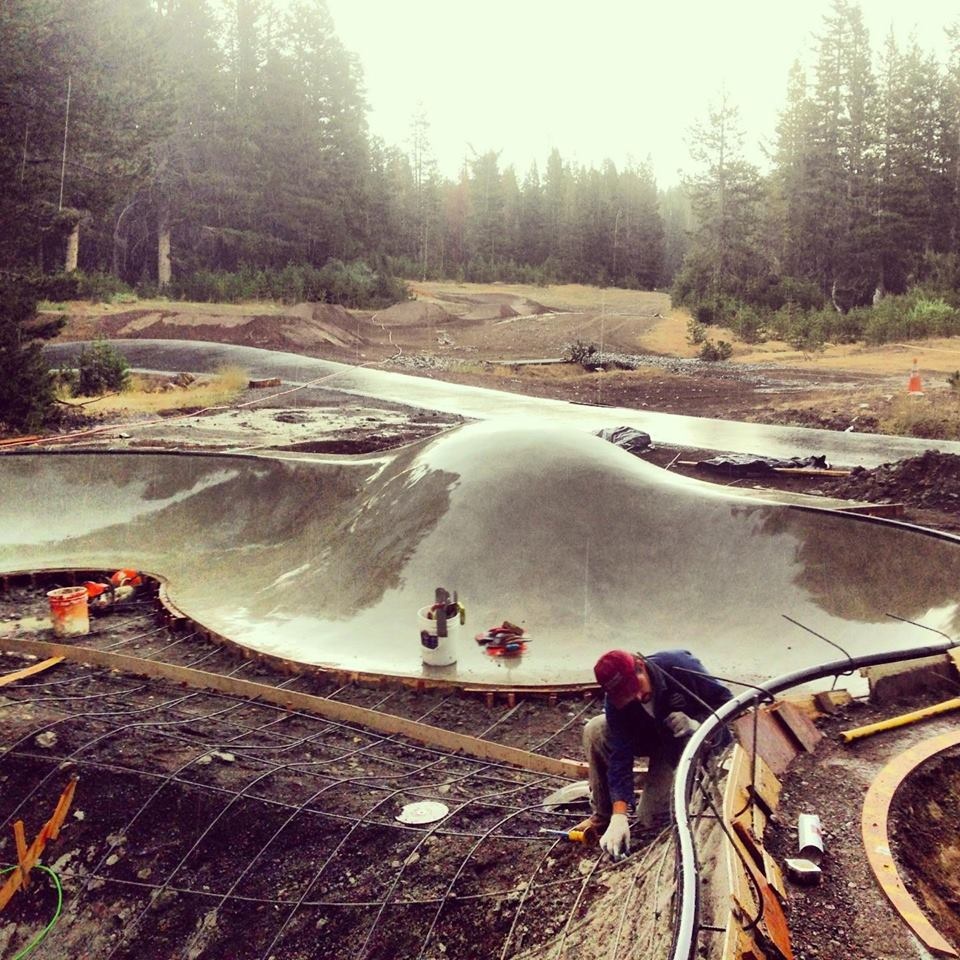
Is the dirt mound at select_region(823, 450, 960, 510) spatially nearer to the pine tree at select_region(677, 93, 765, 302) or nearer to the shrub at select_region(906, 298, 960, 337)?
the shrub at select_region(906, 298, 960, 337)

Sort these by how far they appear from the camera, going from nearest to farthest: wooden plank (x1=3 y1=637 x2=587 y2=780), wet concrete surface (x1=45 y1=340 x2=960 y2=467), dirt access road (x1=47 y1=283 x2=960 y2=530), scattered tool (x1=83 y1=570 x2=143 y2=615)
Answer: wooden plank (x1=3 y1=637 x2=587 y2=780) < scattered tool (x1=83 y1=570 x2=143 y2=615) < wet concrete surface (x1=45 y1=340 x2=960 y2=467) < dirt access road (x1=47 y1=283 x2=960 y2=530)

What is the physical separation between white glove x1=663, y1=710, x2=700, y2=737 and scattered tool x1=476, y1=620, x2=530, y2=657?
3057 mm

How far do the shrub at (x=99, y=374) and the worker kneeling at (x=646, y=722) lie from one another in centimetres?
1744

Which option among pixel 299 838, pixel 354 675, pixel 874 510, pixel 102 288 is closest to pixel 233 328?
pixel 102 288

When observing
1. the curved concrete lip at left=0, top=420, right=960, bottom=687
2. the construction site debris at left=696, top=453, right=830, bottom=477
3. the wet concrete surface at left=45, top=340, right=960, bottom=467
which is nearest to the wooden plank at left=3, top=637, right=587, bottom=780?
the curved concrete lip at left=0, top=420, right=960, bottom=687

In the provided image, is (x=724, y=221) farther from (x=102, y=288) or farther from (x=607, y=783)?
(x=607, y=783)

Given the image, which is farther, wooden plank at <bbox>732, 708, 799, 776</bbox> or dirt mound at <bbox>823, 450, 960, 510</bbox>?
dirt mound at <bbox>823, 450, 960, 510</bbox>

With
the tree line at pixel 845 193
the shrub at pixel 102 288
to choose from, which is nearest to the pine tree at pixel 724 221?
the tree line at pixel 845 193

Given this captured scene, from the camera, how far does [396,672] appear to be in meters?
6.70

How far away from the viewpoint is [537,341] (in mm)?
30484

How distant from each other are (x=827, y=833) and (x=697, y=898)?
1519 millimetres

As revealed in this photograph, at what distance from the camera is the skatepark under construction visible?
4.43m

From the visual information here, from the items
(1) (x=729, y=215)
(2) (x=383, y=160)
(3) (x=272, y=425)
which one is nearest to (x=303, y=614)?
(3) (x=272, y=425)

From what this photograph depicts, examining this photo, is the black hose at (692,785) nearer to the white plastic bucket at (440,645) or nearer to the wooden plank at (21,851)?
the white plastic bucket at (440,645)
